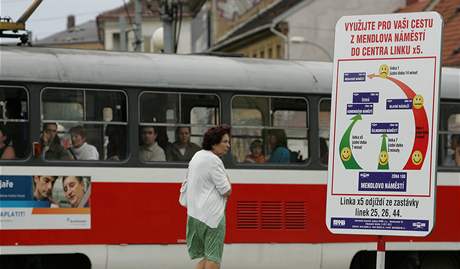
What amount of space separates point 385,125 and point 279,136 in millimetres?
5620

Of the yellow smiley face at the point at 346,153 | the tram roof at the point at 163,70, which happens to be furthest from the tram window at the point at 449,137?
the yellow smiley face at the point at 346,153

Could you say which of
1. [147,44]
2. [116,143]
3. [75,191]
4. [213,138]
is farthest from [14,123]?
[147,44]

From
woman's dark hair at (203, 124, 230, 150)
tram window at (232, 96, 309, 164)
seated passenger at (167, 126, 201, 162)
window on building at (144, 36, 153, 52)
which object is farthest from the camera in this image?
window on building at (144, 36, 153, 52)

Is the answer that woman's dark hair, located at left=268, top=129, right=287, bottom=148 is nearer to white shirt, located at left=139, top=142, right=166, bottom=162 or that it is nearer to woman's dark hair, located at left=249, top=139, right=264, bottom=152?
woman's dark hair, located at left=249, top=139, right=264, bottom=152

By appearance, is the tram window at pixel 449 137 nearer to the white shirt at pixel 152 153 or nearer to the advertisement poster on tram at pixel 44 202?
the white shirt at pixel 152 153

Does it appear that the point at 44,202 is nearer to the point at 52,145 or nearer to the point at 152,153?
the point at 52,145

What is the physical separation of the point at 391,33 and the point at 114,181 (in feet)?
17.6

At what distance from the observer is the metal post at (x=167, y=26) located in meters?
22.8

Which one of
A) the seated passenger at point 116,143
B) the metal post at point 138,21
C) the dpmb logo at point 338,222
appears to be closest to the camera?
the dpmb logo at point 338,222

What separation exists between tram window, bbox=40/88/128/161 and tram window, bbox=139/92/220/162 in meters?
0.24

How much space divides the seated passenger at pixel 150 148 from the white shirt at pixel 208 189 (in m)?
2.20

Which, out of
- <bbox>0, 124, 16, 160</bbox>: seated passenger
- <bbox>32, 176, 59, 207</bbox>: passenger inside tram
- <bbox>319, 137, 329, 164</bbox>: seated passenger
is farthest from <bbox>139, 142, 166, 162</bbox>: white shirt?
<bbox>319, 137, 329, 164</bbox>: seated passenger

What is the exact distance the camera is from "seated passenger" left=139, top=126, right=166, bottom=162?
12.3 m

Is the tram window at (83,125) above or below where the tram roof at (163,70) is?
below
